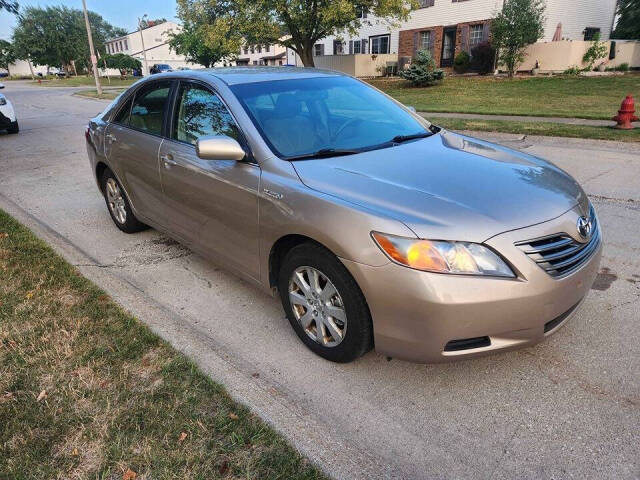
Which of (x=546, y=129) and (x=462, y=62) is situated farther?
(x=462, y=62)

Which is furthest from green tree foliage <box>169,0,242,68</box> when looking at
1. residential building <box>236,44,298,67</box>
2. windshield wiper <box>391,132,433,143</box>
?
residential building <box>236,44,298,67</box>

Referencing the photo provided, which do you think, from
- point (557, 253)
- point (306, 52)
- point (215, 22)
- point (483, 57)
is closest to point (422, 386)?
point (557, 253)

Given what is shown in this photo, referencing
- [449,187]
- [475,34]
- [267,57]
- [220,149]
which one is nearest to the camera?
[449,187]

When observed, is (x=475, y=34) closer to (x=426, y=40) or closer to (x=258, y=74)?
(x=426, y=40)

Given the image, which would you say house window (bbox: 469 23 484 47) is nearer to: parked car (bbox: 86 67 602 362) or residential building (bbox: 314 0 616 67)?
residential building (bbox: 314 0 616 67)

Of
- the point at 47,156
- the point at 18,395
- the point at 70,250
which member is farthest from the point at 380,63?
the point at 18,395

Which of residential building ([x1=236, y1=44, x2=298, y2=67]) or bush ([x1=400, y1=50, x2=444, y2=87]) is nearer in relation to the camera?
bush ([x1=400, y1=50, x2=444, y2=87])

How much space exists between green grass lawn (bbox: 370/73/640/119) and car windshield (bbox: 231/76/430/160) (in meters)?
10.0

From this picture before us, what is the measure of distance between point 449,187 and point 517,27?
2340 centimetres

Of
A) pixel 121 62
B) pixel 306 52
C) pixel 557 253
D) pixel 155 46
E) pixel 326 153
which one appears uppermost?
pixel 155 46

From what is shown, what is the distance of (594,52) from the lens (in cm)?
2353

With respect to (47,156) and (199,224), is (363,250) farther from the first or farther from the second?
(47,156)

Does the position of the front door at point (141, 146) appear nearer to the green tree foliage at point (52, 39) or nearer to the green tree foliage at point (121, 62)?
the green tree foliage at point (121, 62)

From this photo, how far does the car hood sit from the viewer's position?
2326 millimetres
